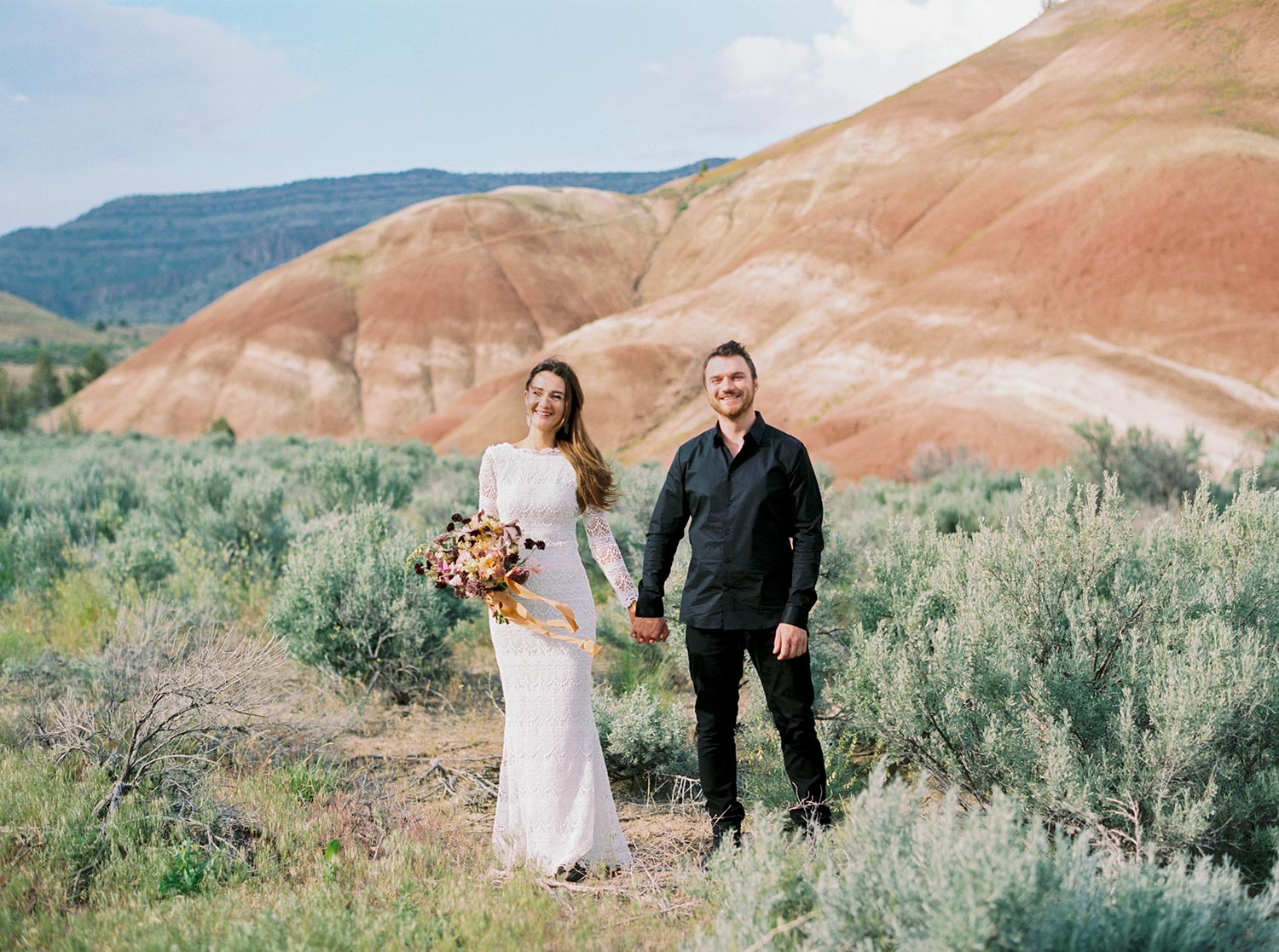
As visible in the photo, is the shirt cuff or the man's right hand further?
the man's right hand

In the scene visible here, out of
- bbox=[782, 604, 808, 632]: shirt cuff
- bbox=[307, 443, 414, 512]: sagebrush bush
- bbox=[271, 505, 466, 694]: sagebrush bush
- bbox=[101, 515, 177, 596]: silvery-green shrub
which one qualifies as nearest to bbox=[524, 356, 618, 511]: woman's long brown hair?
bbox=[782, 604, 808, 632]: shirt cuff

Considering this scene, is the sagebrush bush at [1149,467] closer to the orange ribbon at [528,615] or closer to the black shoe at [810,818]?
the black shoe at [810,818]

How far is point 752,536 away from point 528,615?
960mm

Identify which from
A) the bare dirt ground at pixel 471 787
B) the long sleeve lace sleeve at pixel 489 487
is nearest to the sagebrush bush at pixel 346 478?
the bare dirt ground at pixel 471 787

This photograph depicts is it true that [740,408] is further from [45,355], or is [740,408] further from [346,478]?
[45,355]

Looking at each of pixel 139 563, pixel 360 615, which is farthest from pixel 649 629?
pixel 139 563

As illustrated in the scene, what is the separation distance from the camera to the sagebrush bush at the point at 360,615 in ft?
20.0

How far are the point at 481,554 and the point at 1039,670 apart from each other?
2427mm

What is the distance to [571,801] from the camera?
3682mm

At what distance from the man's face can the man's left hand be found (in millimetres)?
883

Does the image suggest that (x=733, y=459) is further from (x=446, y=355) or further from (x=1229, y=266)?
(x=446, y=355)

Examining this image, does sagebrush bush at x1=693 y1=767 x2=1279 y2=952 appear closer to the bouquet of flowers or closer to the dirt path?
the dirt path

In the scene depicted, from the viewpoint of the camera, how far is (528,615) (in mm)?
3732

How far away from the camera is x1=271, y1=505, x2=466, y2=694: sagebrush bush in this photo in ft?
20.0
